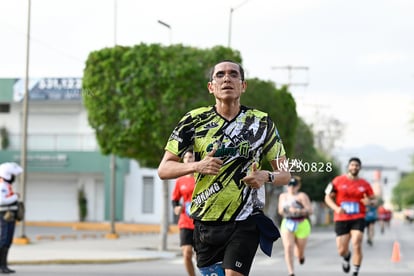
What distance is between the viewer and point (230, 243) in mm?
6121

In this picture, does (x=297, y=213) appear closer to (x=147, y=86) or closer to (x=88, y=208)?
(x=147, y=86)

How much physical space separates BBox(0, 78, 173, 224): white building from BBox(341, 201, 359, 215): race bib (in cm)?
3311

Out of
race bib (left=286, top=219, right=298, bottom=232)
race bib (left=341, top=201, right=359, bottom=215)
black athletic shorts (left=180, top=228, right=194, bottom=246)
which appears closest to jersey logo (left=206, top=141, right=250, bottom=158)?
black athletic shorts (left=180, top=228, right=194, bottom=246)

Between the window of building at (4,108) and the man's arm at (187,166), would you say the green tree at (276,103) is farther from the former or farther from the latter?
the window of building at (4,108)

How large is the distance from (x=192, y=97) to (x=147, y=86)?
1.23 metres

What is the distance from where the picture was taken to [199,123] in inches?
242

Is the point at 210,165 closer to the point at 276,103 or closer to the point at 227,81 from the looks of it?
the point at 227,81

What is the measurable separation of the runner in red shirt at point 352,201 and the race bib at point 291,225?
780mm

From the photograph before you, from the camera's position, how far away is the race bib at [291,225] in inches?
626

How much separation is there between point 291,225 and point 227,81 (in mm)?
10120

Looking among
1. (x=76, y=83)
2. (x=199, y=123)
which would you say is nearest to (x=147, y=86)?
(x=199, y=123)

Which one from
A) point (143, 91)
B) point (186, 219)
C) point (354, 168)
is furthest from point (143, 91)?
point (186, 219)

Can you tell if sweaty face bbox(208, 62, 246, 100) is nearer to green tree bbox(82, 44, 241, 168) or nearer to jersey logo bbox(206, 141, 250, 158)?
jersey logo bbox(206, 141, 250, 158)

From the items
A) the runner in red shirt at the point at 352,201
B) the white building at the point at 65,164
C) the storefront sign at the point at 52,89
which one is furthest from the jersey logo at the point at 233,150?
the storefront sign at the point at 52,89
